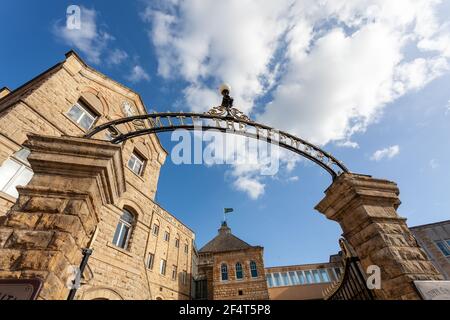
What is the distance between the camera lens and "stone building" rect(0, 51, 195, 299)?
1.95m

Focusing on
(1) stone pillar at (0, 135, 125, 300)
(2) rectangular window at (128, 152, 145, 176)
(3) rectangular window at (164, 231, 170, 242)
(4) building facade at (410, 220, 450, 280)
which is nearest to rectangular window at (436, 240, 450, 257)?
(4) building facade at (410, 220, 450, 280)

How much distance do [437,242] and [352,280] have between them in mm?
23342

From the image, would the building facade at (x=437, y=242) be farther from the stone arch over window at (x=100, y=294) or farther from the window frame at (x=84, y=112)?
the window frame at (x=84, y=112)

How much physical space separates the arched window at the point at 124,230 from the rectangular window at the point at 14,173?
13.8ft

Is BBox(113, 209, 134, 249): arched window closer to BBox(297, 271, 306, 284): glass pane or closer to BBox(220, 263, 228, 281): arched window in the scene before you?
BBox(220, 263, 228, 281): arched window

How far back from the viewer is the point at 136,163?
11.6 metres

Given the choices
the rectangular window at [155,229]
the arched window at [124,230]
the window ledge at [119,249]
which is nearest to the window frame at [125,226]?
the arched window at [124,230]

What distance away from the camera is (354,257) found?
11.1 feet

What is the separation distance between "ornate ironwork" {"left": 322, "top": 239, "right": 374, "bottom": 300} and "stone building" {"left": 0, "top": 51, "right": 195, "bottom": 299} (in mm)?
3770

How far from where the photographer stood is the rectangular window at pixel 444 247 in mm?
18430

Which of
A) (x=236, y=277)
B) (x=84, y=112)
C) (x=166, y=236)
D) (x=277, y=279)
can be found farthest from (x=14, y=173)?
(x=277, y=279)

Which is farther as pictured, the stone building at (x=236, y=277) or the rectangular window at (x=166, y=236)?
the rectangular window at (x=166, y=236)
